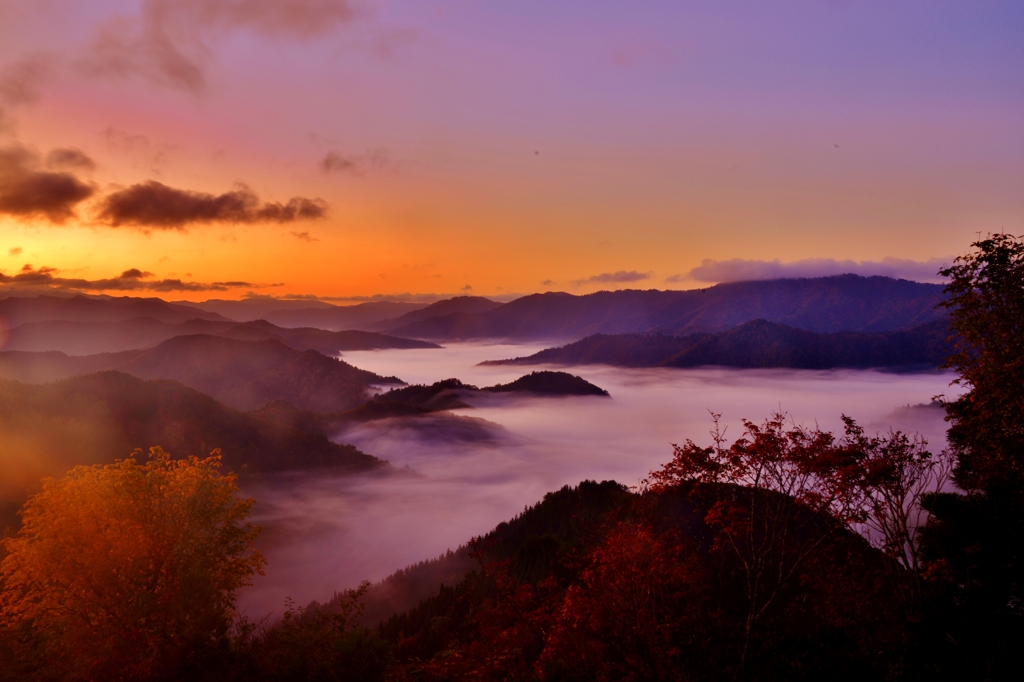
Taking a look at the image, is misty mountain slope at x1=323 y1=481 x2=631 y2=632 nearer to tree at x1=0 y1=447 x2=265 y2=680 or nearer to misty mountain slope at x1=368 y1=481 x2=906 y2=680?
misty mountain slope at x1=368 y1=481 x2=906 y2=680

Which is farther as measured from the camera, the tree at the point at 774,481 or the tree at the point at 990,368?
the tree at the point at 990,368

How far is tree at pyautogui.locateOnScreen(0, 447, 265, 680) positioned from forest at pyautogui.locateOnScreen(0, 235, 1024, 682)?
0.10 metres

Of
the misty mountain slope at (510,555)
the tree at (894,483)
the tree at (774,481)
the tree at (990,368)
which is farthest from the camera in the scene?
the misty mountain slope at (510,555)

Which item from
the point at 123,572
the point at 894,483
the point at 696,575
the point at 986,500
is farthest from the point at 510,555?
the point at 894,483

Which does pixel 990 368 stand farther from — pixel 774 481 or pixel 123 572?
pixel 123 572

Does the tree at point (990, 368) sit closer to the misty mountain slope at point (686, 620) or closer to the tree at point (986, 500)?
the tree at point (986, 500)

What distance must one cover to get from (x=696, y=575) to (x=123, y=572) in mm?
33301

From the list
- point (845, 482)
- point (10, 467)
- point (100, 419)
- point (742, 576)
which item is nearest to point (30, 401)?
point (100, 419)

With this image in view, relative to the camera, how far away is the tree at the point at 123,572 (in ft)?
85.8

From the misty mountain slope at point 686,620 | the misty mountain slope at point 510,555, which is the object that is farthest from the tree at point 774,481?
the misty mountain slope at point 510,555

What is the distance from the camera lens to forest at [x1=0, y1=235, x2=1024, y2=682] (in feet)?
72.7

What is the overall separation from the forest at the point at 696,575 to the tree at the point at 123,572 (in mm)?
99

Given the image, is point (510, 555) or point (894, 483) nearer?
point (894, 483)

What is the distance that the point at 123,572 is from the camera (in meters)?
27.8
